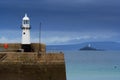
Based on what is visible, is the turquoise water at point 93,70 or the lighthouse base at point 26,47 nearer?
the lighthouse base at point 26,47

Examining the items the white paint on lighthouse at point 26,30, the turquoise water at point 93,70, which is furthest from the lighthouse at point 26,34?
the turquoise water at point 93,70

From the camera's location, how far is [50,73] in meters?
23.9

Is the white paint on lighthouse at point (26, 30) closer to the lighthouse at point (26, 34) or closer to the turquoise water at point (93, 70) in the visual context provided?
the lighthouse at point (26, 34)

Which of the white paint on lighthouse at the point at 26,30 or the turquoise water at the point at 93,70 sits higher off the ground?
the white paint on lighthouse at the point at 26,30

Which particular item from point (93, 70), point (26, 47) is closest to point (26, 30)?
point (26, 47)

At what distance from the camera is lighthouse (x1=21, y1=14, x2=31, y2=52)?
1048 inches

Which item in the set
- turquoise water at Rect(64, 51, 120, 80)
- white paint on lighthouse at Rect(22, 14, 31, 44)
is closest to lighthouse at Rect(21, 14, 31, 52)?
white paint on lighthouse at Rect(22, 14, 31, 44)

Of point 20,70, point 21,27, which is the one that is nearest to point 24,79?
point 20,70

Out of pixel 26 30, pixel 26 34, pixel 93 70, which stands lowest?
pixel 93 70

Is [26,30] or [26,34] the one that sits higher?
[26,30]

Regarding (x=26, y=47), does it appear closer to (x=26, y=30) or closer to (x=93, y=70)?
(x=26, y=30)

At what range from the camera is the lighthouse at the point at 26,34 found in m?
26.6

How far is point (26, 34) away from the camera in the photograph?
2667cm

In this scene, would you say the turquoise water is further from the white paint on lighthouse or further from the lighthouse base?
the white paint on lighthouse
